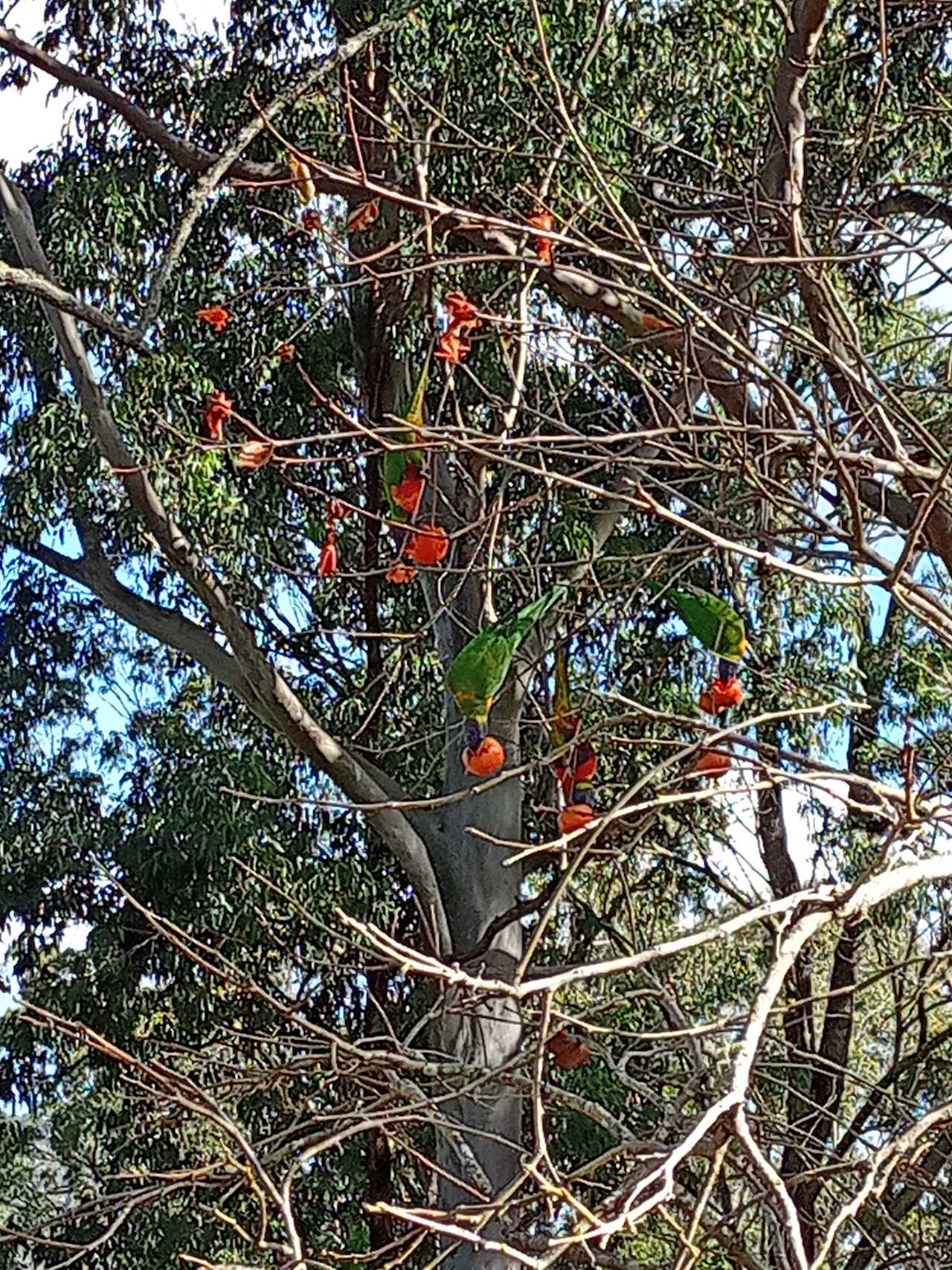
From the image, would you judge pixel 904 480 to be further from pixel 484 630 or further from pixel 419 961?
pixel 419 961

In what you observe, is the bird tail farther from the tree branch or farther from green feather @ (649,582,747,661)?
the tree branch

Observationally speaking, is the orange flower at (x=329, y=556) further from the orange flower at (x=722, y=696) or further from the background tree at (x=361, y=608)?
the orange flower at (x=722, y=696)

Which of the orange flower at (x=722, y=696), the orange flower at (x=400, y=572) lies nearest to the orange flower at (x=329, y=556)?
the orange flower at (x=400, y=572)

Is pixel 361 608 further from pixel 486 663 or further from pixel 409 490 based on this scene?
pixel 486 663

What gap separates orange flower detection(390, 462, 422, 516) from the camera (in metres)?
3.29

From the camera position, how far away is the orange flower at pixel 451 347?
317cm

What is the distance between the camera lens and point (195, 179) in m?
5.38

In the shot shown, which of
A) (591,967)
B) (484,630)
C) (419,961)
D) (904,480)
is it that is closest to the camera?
(419,961)

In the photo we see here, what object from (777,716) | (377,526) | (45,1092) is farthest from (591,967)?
(45,1092)

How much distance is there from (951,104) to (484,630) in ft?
5.32

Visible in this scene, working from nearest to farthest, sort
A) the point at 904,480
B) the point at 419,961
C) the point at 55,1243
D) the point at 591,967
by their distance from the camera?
the point at 419,961, the point at 591,967, the point at 55,1243, the point at 904,480

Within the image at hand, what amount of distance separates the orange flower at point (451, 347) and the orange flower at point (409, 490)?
23 cm

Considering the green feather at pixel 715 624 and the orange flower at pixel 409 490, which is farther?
the orange flower at pixel 409 490

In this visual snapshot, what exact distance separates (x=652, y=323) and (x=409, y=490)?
823 mm
